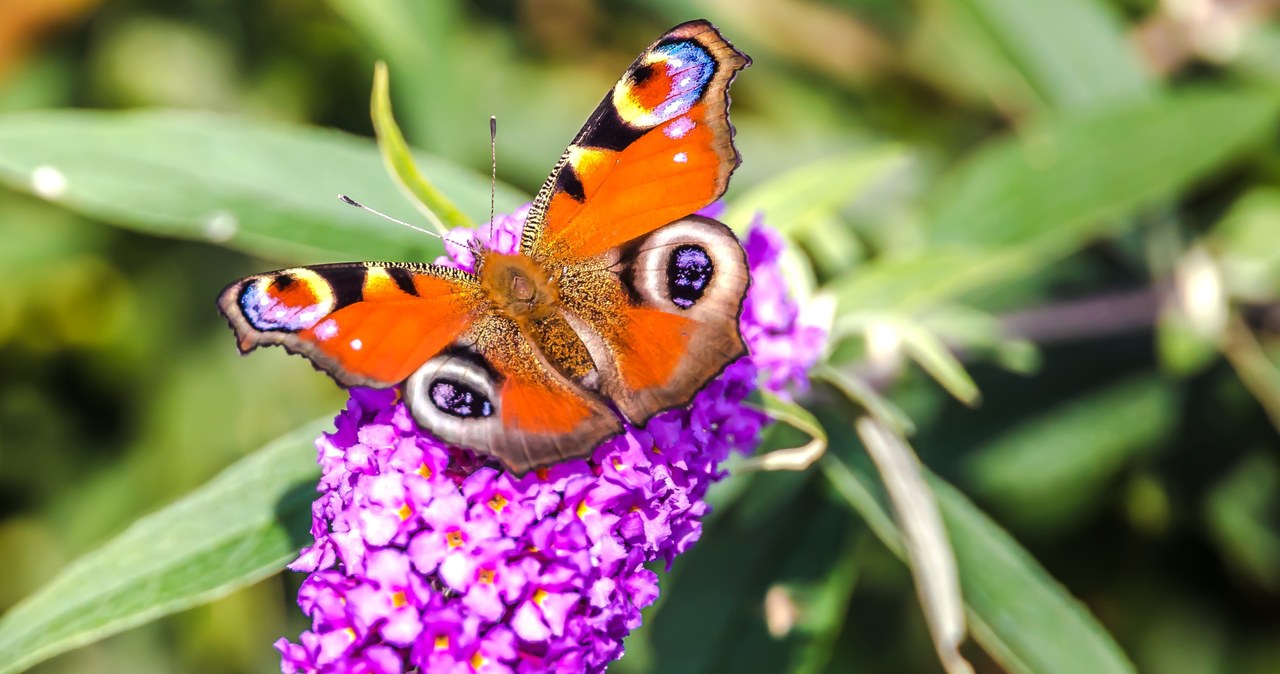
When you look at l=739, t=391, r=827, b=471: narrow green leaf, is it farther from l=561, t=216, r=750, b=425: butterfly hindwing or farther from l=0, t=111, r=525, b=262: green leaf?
l=0, t=111, r=525, b=262: green leaf

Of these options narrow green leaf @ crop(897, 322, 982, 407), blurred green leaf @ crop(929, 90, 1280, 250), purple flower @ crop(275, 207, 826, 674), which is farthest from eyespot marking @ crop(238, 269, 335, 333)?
blurred green leaf @ crop(929, 90, 1280, 250)

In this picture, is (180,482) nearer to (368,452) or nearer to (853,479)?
(368,452)

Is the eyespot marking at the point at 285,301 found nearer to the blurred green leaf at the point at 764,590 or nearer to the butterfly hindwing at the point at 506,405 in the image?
the butterfly hindwing at the point at 506,405

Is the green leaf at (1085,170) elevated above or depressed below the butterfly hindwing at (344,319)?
below

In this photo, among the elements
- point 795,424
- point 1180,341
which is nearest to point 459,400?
point 795,424

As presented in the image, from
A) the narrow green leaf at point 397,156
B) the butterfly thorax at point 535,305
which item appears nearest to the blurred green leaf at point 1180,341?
the butterfly thorax at point 535,305

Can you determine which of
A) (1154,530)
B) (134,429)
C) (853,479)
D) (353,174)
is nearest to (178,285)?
(134,429)
